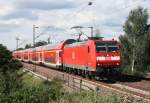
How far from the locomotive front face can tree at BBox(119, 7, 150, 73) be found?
1405 inches

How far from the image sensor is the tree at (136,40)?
7431 centimetres

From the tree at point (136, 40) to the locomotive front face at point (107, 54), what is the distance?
35.7 metres

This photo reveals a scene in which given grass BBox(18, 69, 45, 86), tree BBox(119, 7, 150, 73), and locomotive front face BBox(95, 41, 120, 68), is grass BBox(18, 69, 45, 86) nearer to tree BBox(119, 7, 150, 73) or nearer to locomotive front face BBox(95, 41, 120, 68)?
locomotive front face BBox(95, 41, 120, 68)

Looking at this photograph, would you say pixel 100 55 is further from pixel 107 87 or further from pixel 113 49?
pixel 107 87

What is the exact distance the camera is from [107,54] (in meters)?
36.4

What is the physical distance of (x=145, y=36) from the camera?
75.6 meters

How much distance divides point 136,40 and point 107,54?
1595 inches

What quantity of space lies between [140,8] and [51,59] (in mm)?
22627

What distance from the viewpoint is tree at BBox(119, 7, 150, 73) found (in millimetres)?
74312

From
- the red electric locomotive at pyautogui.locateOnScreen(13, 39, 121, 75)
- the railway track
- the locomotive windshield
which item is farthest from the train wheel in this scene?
the railway track

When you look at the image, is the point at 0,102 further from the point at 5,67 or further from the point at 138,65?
the point at 138,65

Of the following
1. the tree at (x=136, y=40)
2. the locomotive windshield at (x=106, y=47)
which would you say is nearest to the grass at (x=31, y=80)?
the locomotive windshield at (x=106, y=47)

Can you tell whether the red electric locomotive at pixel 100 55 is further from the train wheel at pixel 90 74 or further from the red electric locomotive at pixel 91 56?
the train wheel at pixel 90 74

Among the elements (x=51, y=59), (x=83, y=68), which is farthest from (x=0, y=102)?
(x=51, y=59)
